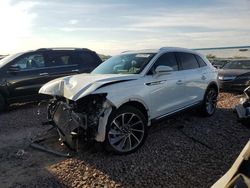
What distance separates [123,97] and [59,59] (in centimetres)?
597

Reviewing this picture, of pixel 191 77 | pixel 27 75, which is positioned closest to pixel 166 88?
pixel 191 77

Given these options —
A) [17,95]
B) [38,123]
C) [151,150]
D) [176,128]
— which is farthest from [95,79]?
[17,95]

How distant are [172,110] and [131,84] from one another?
1.44 m

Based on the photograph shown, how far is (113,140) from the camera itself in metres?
5.52

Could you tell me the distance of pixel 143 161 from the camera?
5316 millimetres

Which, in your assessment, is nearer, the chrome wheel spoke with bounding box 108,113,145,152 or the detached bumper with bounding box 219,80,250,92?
the chrome wheel spoke with bounding box 108,113,145,152

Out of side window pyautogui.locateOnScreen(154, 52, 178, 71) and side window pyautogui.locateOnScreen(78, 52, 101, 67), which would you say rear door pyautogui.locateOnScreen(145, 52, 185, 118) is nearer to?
side window pyautogui.locateOnScreen(154, 52, 178, 71)

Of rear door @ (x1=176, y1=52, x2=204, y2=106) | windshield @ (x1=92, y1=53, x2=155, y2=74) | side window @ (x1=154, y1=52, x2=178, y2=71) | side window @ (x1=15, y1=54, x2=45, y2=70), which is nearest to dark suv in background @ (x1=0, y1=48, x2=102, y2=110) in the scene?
side window @ (x1=15, y1=54, x2=45, y2=70)

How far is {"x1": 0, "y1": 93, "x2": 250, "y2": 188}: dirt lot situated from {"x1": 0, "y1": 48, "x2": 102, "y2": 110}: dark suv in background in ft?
8.23

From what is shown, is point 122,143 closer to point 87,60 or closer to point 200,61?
point 200,61

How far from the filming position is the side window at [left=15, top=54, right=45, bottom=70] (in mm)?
10211

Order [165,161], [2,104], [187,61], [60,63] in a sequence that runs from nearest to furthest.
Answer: [165,161] → [187,61] → [2,104] → [60,63]

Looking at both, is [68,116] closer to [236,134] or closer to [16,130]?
[16,130]

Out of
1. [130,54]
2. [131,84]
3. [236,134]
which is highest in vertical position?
[130,54]
